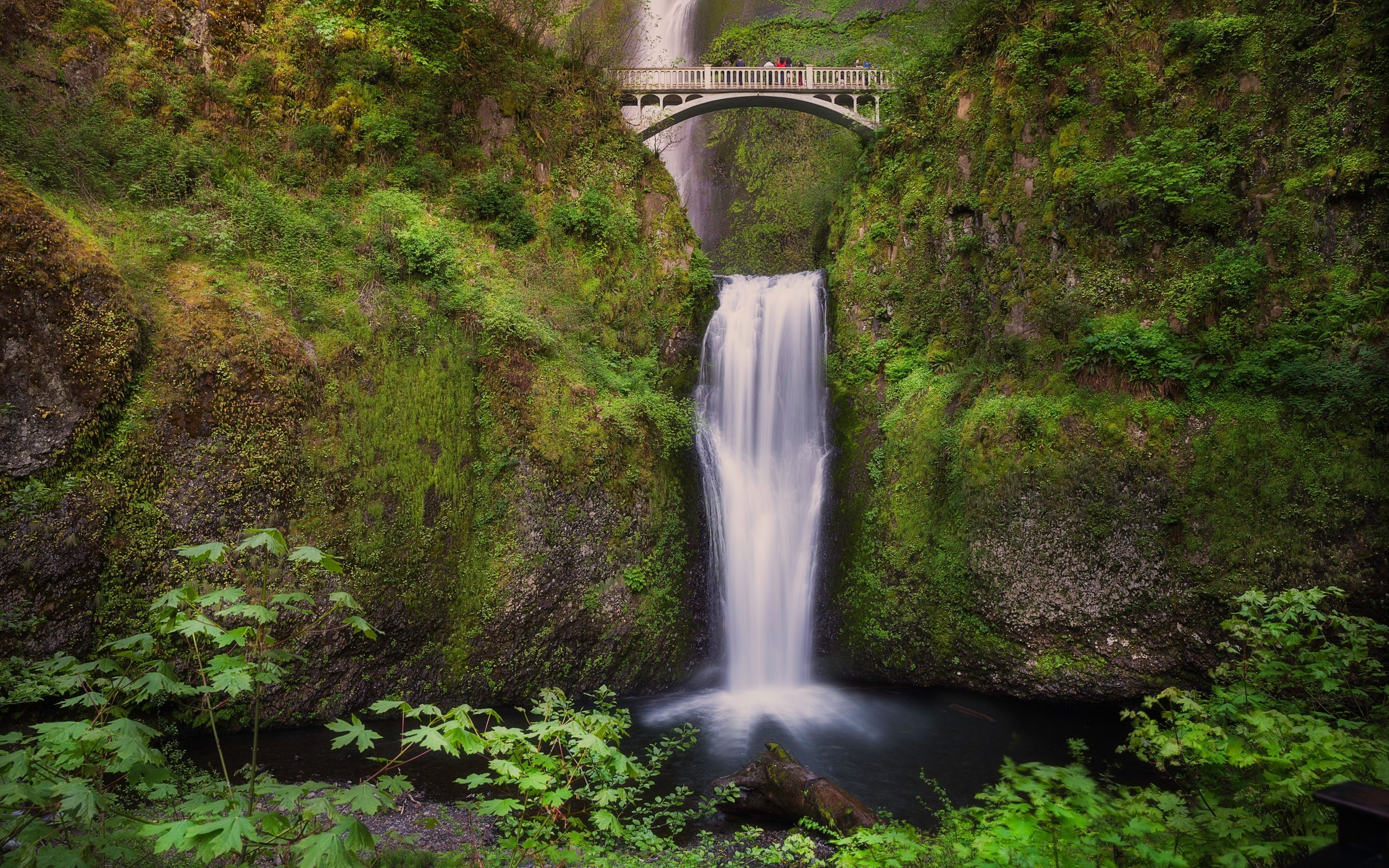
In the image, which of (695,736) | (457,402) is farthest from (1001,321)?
(457,402)

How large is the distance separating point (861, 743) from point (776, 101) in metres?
15.5

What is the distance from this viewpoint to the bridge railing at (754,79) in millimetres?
16672

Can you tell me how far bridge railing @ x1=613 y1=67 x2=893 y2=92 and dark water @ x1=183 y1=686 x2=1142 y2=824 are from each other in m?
14.1

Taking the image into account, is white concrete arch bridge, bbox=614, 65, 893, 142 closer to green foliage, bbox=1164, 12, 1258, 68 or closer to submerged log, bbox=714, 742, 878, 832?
green foliage, bbox=1164, 12, 1258, 68

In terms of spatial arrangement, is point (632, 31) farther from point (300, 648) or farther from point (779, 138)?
point (300, 648)

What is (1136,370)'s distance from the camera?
9.09 meters

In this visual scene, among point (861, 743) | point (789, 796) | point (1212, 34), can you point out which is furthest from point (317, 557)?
point (1212, 34)

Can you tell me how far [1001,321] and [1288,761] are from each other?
28.7 ft

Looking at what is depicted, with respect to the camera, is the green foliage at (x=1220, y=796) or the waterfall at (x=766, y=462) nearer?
the green foliage at (x=1220, y=796)

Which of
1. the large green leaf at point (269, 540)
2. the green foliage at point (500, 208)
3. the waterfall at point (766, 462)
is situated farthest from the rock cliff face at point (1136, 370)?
the large green leaf at point (269, 540)

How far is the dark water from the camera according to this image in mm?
7422

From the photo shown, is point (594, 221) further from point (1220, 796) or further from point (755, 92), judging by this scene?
point (1220, 796)

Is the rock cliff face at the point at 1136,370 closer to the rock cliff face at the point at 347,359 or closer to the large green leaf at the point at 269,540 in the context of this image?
the rock cliff face at the point at 347,359

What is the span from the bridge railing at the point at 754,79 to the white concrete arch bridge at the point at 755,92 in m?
0.01
